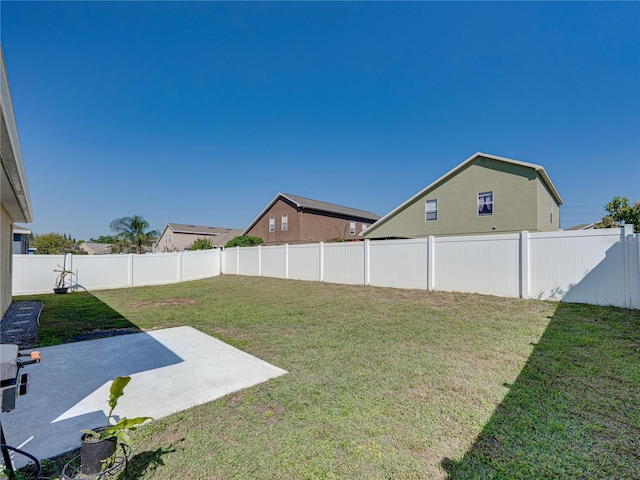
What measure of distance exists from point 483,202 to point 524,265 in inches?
314

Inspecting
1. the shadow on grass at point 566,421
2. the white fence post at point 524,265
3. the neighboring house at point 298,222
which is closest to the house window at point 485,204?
the white fence post at point 524,265

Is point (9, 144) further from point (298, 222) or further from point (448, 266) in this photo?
point (298, 222)

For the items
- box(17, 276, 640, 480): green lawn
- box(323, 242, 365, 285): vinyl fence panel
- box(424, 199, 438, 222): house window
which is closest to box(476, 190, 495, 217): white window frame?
box(424, 199, 438, 222): house window

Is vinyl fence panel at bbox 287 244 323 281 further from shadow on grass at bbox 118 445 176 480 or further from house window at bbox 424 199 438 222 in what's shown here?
shadow on grass at bbox 118 445 176 480

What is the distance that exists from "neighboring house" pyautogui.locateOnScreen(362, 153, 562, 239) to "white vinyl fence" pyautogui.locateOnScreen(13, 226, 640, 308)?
21.3 feet

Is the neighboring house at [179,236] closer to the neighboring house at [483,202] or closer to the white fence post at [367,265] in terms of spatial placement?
the neighboring house at [483,202]

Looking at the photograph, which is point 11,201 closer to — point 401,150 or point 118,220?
point 401,150

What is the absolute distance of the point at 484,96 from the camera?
12875 millimetres

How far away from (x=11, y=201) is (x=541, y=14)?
13894 millimetres

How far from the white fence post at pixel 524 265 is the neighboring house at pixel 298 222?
16793 mm

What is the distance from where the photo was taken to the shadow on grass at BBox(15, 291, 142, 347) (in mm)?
5762

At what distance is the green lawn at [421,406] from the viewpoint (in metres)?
2.11

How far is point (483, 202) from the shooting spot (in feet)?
49.2

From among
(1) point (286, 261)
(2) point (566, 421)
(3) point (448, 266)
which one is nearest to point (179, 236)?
(1) point (286, 261)
